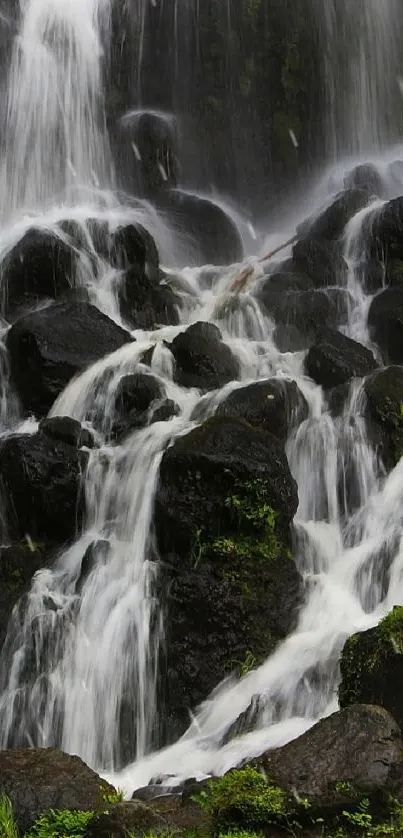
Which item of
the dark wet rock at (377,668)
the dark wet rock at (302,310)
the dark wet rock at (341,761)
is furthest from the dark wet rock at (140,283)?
the dark wet rock at (341,761)

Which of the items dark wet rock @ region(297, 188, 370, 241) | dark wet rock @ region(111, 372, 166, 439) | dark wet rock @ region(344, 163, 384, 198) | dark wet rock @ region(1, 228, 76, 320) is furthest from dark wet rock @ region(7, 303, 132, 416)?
dark wet rock @ region(344, 163, 384, 198)

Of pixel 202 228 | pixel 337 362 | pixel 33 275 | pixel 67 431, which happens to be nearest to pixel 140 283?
pixel 33 275

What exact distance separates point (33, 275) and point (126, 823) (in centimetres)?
1395

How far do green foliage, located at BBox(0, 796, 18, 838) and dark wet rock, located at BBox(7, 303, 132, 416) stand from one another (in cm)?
926

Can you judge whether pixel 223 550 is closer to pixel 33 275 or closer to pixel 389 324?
pixel 389 324

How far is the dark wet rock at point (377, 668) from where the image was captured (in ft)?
20.7

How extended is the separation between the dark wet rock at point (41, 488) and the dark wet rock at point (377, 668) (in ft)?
18.6

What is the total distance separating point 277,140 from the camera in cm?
2847

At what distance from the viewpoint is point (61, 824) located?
5.53 metres

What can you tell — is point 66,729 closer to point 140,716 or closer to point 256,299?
point 140,716

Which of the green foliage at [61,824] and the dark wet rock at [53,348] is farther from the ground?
the dark wet rock at [53,348]

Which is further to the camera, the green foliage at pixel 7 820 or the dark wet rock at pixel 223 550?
the dark wet rock at pixel 223 550

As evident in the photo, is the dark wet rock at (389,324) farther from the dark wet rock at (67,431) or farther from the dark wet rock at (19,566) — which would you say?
the dark wet rock at (19,566)

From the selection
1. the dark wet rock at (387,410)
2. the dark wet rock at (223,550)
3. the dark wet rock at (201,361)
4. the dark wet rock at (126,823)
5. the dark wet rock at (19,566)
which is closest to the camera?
the dark wet rock at (126,823)
